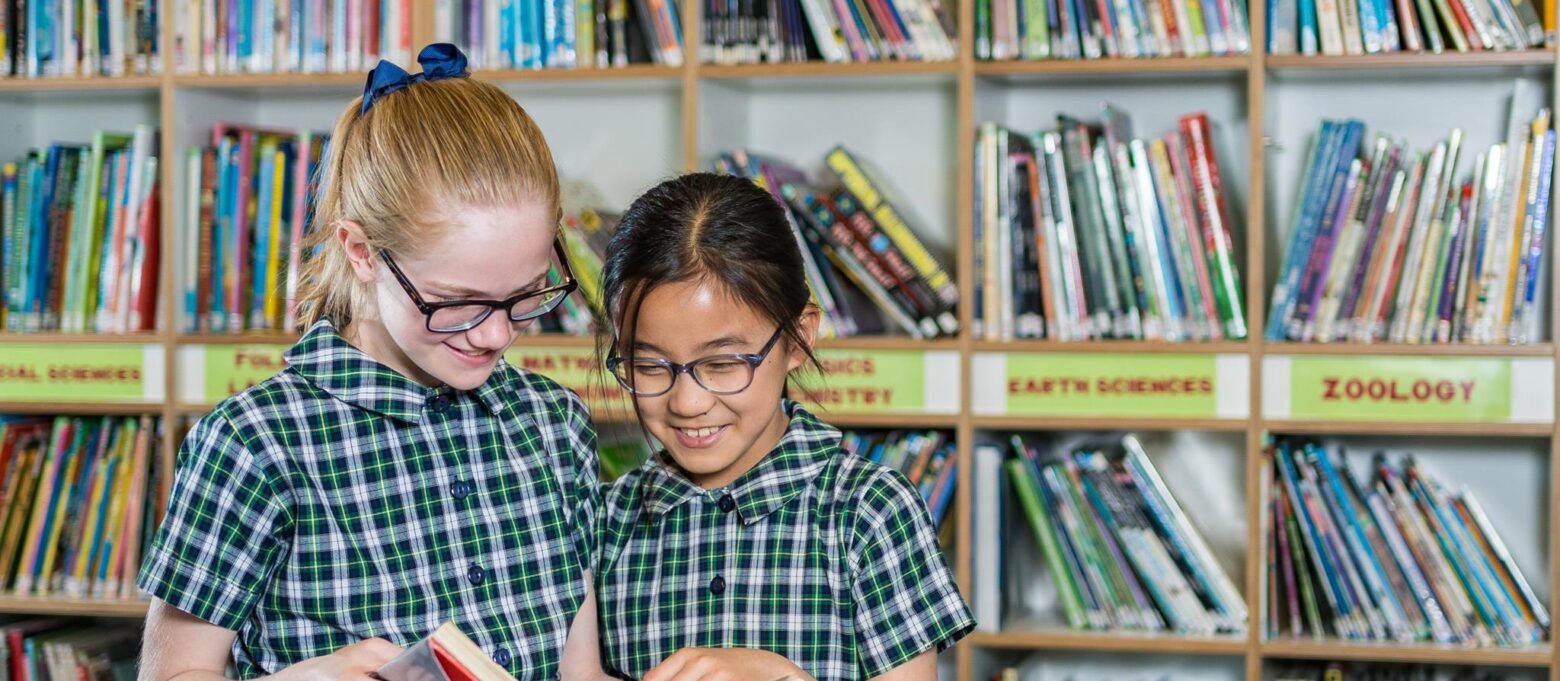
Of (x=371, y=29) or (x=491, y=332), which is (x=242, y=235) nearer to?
(x=371, y=29)

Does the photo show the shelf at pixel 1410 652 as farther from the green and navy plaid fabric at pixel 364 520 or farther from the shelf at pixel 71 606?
the shelf at pixel 71 606

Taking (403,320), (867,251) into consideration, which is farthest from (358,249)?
(867,251)

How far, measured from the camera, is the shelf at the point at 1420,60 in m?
2.26

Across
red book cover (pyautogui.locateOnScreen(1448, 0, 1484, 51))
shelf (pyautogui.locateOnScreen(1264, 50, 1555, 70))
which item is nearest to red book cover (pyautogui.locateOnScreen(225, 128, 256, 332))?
shelf (pyautogui.locateOnScreen(1264, 50, 1555, 70))

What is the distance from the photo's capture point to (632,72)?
2523 millimetres

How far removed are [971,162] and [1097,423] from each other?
0.47m

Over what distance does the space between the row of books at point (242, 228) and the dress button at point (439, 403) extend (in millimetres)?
1528

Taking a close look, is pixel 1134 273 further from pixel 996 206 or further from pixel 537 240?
pixel 537 240

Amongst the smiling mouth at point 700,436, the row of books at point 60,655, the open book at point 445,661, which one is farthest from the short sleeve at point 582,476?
the row of books at point 60,655

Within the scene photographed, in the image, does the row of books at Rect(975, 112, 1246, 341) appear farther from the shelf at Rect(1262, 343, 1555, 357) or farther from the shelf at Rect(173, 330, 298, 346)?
the shelf at Rect(173, 330, 298, 346)

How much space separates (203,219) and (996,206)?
1.42 metres

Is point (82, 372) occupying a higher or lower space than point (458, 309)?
lower

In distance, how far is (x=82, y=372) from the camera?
274 centimetres

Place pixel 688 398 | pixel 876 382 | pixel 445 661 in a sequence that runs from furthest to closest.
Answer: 1. pixel 876 382
2. pixel 688 398
3. pixel 445 661
